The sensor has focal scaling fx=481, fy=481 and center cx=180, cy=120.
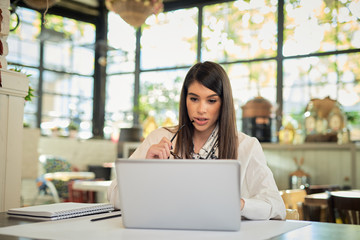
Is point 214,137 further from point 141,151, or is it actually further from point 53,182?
point 53,182

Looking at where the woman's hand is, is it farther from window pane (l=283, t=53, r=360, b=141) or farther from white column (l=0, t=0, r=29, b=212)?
window pane (l=283, t=53, r=360, b=141)

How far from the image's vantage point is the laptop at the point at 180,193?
112 centimetres

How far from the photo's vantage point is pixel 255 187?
167 centimetres

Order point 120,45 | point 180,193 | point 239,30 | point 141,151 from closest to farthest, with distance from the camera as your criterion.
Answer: point 180,193
point 141,151
point 239,30
point 120,45

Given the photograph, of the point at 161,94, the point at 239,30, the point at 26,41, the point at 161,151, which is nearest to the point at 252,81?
the point at 239,30

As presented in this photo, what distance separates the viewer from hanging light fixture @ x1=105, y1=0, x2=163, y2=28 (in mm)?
4793

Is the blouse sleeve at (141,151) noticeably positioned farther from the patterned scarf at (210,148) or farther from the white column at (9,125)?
the white column at (9,125)

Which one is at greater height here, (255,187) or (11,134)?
(11,134)

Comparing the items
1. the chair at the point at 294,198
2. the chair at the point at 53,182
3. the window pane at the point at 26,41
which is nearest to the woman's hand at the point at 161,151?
the chair at the point at 294,198

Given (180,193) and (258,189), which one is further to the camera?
(258,189)

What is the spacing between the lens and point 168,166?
1.13m

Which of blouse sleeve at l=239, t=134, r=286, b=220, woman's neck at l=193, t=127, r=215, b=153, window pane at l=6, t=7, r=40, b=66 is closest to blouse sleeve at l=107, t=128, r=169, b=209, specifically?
woman's neck at l=193, t=127, r=215, b=153

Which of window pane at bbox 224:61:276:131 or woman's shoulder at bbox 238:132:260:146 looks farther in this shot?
window pane at bbox 224:61:276:131

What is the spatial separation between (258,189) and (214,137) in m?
0.32
